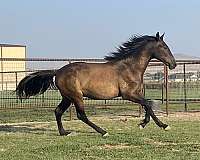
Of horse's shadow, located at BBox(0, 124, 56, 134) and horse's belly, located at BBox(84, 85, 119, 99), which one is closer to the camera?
horse's belly, located at BBox(84, 85, 119, 99)

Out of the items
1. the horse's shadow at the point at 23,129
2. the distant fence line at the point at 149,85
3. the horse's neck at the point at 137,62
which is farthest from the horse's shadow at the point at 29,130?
the distant fence line at the point at 149,85

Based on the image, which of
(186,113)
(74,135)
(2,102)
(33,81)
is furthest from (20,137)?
(2,102)

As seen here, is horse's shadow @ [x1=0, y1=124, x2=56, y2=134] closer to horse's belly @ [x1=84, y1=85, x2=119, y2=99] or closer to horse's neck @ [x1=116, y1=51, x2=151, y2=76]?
horse's belly @ [x1=84, y1=85, x2=119, y2=99]

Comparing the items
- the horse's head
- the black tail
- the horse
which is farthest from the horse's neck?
the black tail

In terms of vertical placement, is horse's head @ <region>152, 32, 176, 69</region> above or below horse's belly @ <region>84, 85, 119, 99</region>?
above

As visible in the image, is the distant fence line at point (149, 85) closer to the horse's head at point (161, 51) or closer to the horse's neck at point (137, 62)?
the horse's head at point (161, 51)

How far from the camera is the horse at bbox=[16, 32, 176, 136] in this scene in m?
10.8

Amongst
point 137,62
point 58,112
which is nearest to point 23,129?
point 58,112

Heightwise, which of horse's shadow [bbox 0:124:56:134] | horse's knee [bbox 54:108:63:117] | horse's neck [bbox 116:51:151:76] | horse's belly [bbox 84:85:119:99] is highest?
horse's neck [bbox 116:51:151:76]

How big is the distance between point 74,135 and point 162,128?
2111 millimetres

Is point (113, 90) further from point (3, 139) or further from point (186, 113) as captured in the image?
point (186, 113)

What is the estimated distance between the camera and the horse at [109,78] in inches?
423

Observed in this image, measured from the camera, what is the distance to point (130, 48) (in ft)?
37.9

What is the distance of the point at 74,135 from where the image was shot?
34.4 feet
